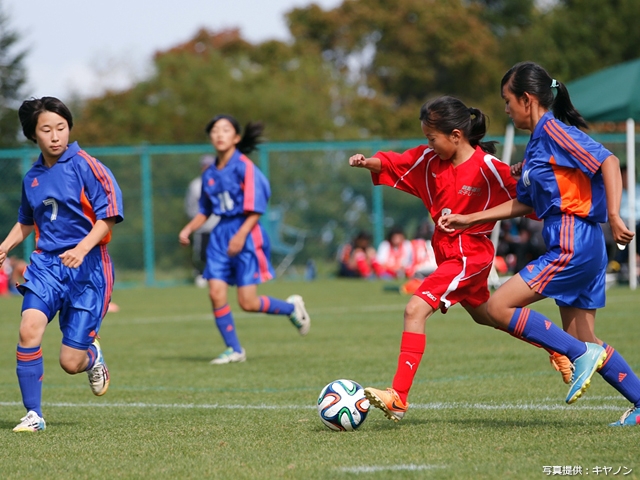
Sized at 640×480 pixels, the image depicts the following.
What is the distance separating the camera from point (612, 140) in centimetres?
2089

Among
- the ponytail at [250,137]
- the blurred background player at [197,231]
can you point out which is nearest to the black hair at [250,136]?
the ponytail at [250,137]

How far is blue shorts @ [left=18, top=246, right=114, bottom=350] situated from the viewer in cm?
544

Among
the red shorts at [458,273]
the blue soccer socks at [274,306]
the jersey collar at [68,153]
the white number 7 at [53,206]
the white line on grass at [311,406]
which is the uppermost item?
the jersey collar at [68,153]

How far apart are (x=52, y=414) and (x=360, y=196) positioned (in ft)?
50.9

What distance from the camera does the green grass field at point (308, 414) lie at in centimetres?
425

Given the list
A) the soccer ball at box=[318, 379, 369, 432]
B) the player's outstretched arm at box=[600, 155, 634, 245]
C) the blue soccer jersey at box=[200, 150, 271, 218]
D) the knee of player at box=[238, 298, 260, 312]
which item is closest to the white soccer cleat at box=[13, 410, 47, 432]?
the soccer ball at box=[318, 379, 369, 432]

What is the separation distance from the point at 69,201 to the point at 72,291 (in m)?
0.49

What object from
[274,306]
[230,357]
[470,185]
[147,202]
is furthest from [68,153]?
[147,202]

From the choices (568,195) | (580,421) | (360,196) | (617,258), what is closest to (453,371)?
(580,421)

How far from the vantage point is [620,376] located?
16.3ft

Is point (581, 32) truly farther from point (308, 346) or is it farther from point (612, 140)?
point (308, 346)

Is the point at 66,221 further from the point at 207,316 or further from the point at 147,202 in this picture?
the point at 147,202

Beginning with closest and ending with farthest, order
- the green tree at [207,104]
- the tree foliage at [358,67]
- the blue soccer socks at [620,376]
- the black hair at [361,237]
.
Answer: the blue soccer socks at [620,376] < the black hair at [361,237] < the green tree at [207,104] < the tree foliage at [358,67]

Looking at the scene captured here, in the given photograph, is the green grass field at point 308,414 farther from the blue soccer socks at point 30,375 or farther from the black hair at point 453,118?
the black hair at point 453,118
